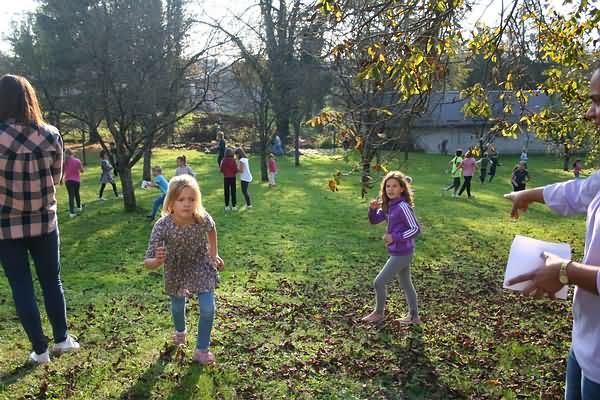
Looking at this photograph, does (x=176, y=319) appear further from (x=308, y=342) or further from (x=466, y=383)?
(x=466, y=383)

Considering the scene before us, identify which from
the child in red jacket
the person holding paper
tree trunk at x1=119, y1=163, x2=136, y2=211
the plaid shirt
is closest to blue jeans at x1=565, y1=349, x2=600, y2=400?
the person holding paper

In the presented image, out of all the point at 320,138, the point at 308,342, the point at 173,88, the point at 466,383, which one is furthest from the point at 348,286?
the point at 320,138

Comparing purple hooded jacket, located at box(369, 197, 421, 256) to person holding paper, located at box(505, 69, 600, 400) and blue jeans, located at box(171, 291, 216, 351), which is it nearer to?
blue jeans, located at box(171, 291, 216, 351)

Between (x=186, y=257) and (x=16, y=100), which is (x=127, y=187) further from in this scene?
(x=16, y=100)

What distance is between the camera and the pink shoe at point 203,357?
14.3ft

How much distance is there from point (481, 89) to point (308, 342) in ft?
11.4

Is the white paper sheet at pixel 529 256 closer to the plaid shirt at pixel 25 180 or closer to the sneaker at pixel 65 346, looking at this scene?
the plaid shirt at pixel 25 180

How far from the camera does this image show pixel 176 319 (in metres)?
4.56

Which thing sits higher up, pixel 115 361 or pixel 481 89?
pixel 481 89

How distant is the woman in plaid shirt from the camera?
3736 millimetres

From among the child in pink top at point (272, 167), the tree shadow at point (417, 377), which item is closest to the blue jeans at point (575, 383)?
the tree shadow at point (417, 377)

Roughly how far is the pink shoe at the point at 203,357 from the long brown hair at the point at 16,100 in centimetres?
230

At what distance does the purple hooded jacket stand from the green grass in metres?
0.91

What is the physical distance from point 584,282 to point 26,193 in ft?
12.1
